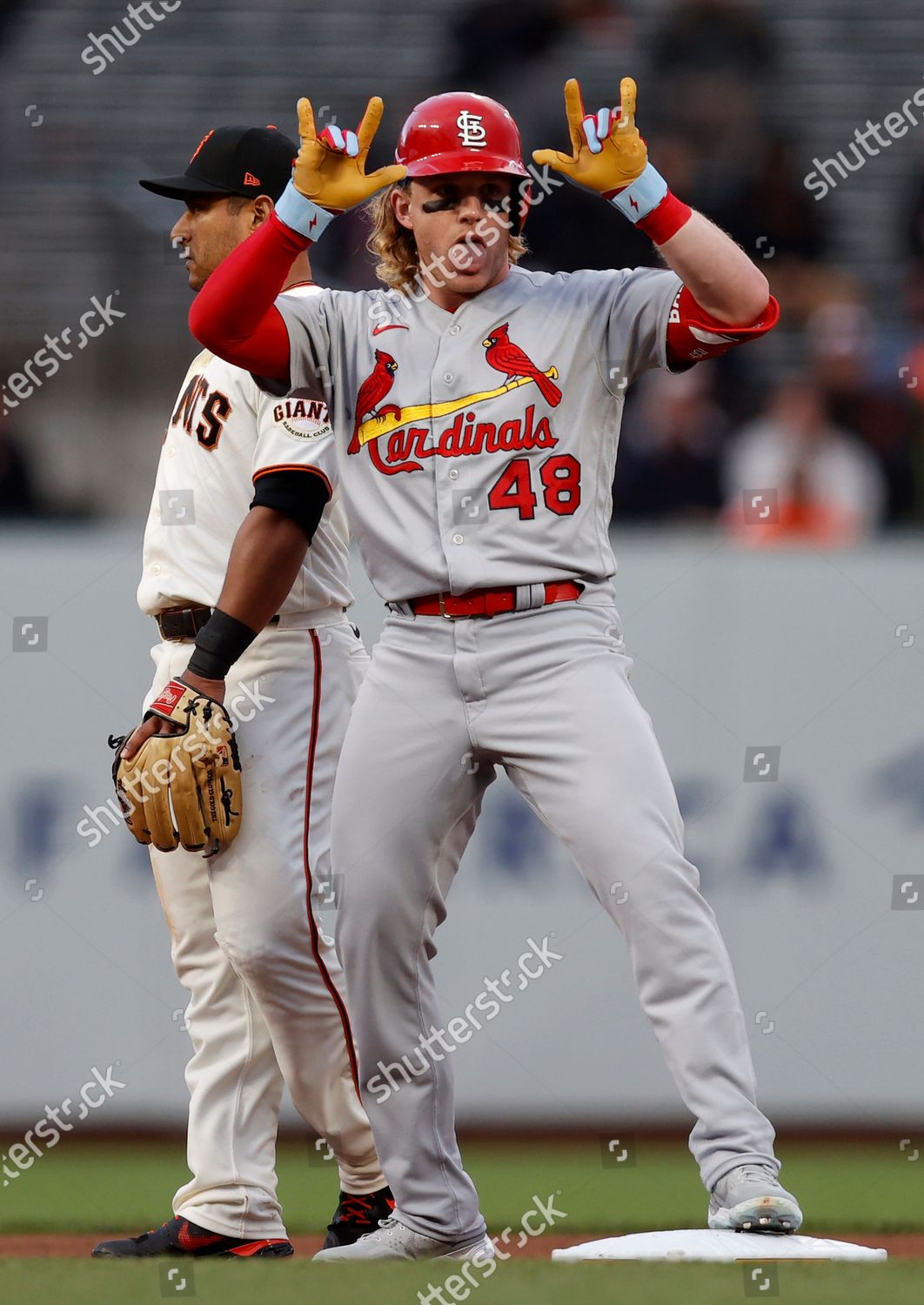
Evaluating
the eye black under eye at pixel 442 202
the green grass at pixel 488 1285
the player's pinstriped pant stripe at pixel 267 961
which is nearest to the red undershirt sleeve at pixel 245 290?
the eye black under eye at pixel 442 202

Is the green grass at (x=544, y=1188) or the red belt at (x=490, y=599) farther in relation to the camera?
the green grass at (x=544, y=1188)

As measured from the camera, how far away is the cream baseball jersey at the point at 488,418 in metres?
2.78

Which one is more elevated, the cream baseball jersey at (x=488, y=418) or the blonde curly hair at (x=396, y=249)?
the blonde curly hair at (x=396, y=249)

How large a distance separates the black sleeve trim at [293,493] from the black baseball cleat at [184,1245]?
122 centimetres

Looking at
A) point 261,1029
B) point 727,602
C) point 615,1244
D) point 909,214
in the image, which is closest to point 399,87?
point 909,214

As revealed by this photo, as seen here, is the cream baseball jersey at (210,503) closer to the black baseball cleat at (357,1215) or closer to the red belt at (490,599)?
the red belt at (490,599)

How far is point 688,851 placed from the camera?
4711 mm

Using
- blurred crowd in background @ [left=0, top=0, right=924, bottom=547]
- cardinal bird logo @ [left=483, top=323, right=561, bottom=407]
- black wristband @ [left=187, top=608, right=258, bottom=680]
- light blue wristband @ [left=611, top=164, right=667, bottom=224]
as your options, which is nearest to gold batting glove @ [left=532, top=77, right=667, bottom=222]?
light blue wristband @ [left=611, top=164, right=667, bottom=224]

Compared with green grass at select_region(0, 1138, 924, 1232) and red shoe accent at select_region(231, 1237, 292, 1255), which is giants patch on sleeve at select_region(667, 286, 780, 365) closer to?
red shoe accent at select_region(231, 1237, 292, 1255)

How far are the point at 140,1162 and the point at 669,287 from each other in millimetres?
2786

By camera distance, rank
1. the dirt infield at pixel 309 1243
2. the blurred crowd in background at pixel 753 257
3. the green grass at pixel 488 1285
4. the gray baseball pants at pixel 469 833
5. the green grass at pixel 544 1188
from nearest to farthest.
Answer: the green grass at pixel 488 1285
the gray baseball pants at pixel 469 833
the dirt infield at pixel 309 1243
the green grass at pixel 544 1188
the blurred crowd in background at pixel 753 257

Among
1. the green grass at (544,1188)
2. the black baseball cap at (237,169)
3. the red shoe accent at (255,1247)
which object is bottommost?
the green grass at (544,1188)

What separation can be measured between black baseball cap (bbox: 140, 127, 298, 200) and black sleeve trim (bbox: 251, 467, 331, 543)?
0.69 metres

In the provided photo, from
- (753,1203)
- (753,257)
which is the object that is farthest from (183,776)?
(753,257)
